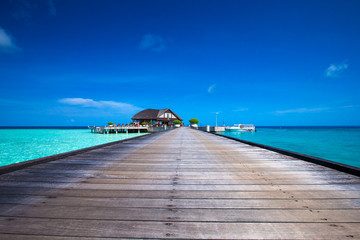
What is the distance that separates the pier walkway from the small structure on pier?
52237 millimetres

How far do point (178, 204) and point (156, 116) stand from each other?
54.0m

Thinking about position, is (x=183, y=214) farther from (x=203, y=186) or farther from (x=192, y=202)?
(x=203, y=186)

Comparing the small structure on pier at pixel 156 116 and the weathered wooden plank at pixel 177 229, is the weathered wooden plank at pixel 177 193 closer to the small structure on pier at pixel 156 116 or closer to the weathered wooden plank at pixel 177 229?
the weathered wooden plank at pixel 177 229

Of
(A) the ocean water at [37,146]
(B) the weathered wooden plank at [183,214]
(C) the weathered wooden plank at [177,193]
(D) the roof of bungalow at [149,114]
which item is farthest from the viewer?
(D) the roof of bungalow at [149,114]

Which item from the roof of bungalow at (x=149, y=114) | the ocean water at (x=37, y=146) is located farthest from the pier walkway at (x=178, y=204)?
the roof of bungalow at (x=149, y=114)

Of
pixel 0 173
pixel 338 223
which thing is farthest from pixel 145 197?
pixel 0 173

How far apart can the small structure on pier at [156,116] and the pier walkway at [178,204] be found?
171ft

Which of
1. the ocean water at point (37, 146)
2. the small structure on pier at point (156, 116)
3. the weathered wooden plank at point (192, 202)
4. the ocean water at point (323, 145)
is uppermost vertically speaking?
the small structure on pier at point (156, 116)

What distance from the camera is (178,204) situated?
2117mm

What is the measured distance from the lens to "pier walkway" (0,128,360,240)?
5.24 ft

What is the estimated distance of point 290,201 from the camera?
2.22 meters

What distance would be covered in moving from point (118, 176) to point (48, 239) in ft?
5.81

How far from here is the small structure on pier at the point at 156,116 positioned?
2195 inches

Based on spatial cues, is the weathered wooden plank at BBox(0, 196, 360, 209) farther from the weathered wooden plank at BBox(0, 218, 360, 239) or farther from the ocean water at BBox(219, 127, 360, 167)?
the ocean water at BBox(219, 127, 360, 167)
